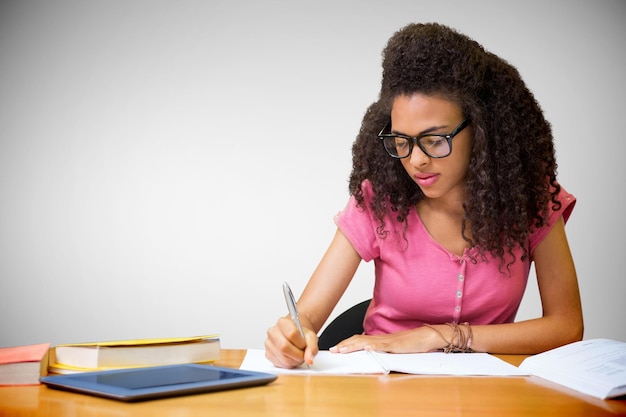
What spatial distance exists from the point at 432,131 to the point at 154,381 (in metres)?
0.91

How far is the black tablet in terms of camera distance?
0.92 metres

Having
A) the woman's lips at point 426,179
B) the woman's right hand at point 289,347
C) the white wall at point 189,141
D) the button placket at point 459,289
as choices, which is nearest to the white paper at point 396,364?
the woman's right hand at point 289,347

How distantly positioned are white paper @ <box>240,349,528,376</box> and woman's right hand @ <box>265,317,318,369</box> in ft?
0.05

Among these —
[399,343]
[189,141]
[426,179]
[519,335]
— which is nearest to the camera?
[399,343]

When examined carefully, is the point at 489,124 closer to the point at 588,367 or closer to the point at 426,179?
the point at 426,179

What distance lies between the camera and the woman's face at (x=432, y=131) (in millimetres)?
1612

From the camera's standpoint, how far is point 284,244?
3441 millimetres

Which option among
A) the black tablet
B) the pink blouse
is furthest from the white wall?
the black tablet

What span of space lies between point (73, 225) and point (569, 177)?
100 inches

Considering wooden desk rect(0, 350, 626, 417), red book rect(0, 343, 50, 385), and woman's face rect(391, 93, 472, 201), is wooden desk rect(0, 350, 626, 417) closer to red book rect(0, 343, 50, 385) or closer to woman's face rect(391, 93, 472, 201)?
red book rect(0, 343, 50, 385)

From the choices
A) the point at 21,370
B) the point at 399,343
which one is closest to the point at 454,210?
the point at 399,343

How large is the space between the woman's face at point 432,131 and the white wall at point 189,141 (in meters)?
1.76

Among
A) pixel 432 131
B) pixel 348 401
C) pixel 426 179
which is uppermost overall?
pixel 432 131

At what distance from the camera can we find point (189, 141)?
11.5ft
